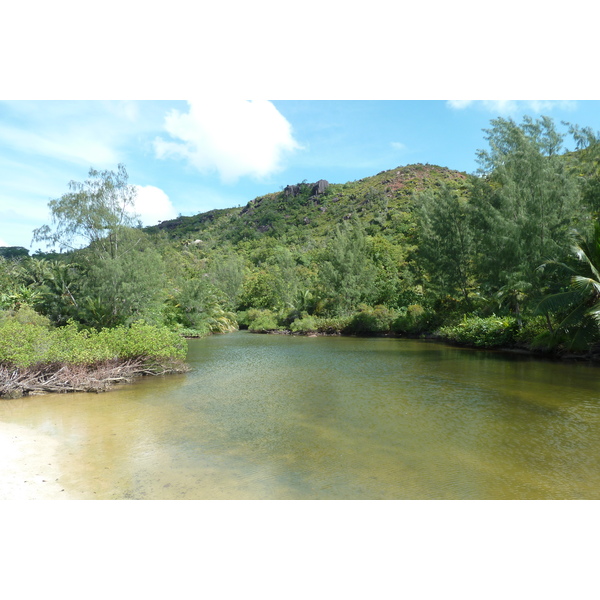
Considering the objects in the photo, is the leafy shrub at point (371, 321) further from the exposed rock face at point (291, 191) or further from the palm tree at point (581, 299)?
the exposed rock face at point (291, 191)

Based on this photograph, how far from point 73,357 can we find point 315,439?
707cm

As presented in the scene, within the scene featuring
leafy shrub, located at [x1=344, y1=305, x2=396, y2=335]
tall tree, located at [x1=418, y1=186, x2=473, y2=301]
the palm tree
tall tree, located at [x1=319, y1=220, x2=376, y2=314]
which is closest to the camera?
the palm tree

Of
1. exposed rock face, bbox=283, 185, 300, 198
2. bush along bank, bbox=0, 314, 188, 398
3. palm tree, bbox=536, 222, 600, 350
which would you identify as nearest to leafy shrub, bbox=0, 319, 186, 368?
bush along bank, bbox=0, 314, 188, 398

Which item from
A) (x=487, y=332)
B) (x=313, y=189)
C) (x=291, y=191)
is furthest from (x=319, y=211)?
(x=487, y=332)

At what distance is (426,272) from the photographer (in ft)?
96.3

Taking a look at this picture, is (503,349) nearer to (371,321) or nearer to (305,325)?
(371,321)

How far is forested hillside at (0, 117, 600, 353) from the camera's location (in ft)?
53.6

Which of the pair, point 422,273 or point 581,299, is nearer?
point 581,299

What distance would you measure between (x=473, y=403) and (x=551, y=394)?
2165 millimetres

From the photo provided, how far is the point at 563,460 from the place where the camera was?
5.87 m

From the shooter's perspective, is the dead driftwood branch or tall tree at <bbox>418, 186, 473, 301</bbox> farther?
tall tree at <bbox>418, 186, 473, 301</bbox>

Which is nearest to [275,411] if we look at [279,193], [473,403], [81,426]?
[81,426]

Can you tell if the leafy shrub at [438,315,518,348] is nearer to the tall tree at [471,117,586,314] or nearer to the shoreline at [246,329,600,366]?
the shoreline at [246,329,600,366]
